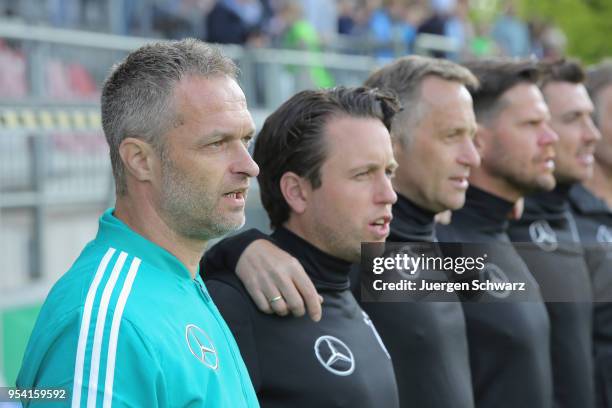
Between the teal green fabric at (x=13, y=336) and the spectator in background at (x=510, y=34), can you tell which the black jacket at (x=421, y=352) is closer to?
the teal green fabric at (x=13, y=336)

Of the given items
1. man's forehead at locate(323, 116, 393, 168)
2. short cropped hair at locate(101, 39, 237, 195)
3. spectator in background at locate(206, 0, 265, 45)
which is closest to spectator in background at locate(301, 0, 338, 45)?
spectator in background at locate(206, 0, 265, 45)

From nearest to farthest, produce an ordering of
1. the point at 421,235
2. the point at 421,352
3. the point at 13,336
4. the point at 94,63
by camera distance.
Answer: the point at 421,352 < the point at 421,235 < the point at 13,336 < the point at 94,63

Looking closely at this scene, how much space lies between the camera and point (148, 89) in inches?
99.2

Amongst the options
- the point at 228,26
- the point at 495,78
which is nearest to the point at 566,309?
the point at 495,78

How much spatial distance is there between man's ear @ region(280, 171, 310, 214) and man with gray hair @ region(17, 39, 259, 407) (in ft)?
2.28

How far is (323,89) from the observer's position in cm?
352

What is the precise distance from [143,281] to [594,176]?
3.98 m

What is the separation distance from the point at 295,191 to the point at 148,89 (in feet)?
3.20

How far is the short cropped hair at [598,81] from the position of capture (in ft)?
19.3

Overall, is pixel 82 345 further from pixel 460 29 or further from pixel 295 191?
pixel 460 29

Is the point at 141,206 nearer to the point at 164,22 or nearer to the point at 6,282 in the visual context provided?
the point at 6,282

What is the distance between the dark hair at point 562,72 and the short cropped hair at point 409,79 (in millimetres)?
1135

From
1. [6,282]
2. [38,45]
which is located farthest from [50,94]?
[6,282]

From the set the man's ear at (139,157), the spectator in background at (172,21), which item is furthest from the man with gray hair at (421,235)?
the spectator in background at (172,21)
